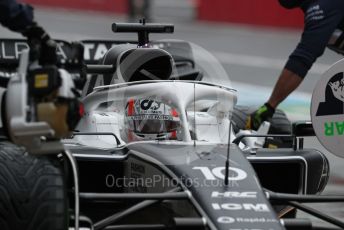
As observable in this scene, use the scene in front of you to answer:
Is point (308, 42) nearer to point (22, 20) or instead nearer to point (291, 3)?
point (291, 3)

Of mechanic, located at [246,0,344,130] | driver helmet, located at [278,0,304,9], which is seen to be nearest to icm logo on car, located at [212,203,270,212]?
mechanic, located at [246,0,344,130]

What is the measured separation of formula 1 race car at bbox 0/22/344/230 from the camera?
4.61m

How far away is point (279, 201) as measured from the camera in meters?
4.85

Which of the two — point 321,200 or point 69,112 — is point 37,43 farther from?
point 321,200

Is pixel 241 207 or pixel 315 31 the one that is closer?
pixel 241 207

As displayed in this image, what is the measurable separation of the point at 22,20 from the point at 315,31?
2.84m

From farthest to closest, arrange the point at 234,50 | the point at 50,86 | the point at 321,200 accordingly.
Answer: the point at 234,50
the point at 321,200
the point at 50,86

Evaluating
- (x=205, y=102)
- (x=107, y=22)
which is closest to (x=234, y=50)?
(x=107, y=22)

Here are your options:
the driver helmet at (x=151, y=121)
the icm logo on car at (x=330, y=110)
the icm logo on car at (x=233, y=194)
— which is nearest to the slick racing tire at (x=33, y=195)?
the icm logo on car at (x=233, y=194)

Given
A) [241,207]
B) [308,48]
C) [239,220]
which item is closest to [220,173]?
[241,207]

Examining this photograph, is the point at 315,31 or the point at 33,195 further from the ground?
the point at 315,31

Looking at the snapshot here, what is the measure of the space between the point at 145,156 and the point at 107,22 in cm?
2053

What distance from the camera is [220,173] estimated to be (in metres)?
4.84

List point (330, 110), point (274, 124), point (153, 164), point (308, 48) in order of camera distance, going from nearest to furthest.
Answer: point (153, 164)
point (330, 110)
point (308, 48)
point (274, 124)
